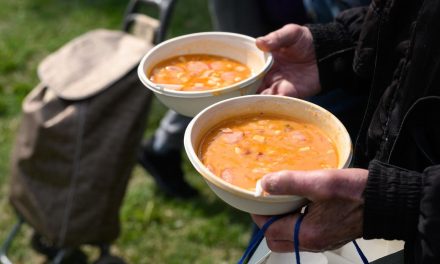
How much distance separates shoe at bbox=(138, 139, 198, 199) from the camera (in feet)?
9.75

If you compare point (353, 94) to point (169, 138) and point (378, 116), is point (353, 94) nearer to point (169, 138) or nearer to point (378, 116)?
point (378, 116)

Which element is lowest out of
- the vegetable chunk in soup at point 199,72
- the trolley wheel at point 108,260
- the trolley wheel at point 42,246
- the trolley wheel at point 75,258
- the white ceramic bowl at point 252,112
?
the trolley wheel at point 75,258

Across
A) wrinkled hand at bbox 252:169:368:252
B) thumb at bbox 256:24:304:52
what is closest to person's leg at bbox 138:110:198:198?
thumb at bbox 256:24:304:52

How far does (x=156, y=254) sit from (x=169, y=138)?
22.8 inches

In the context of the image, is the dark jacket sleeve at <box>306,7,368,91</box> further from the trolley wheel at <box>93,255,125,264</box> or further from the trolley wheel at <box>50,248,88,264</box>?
the trolley wheel at <box>50,248,88,264</box>

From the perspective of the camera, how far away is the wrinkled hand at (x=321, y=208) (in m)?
1.06

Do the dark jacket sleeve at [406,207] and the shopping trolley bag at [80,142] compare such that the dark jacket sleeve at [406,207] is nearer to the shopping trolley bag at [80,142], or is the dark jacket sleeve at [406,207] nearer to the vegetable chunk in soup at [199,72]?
the vegetable chunk in soup at [199,72]

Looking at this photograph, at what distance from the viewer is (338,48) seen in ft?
5.29

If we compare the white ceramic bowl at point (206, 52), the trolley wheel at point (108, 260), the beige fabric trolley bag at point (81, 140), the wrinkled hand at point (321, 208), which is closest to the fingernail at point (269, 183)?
the wrinkled hand at point (321, 208)

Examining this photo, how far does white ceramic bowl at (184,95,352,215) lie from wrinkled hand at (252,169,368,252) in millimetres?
26

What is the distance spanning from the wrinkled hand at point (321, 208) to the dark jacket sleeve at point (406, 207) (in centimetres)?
2

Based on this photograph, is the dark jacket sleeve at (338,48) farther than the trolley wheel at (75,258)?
No

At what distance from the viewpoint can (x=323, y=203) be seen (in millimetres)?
1131

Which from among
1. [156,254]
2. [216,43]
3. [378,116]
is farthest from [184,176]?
[378,116]
